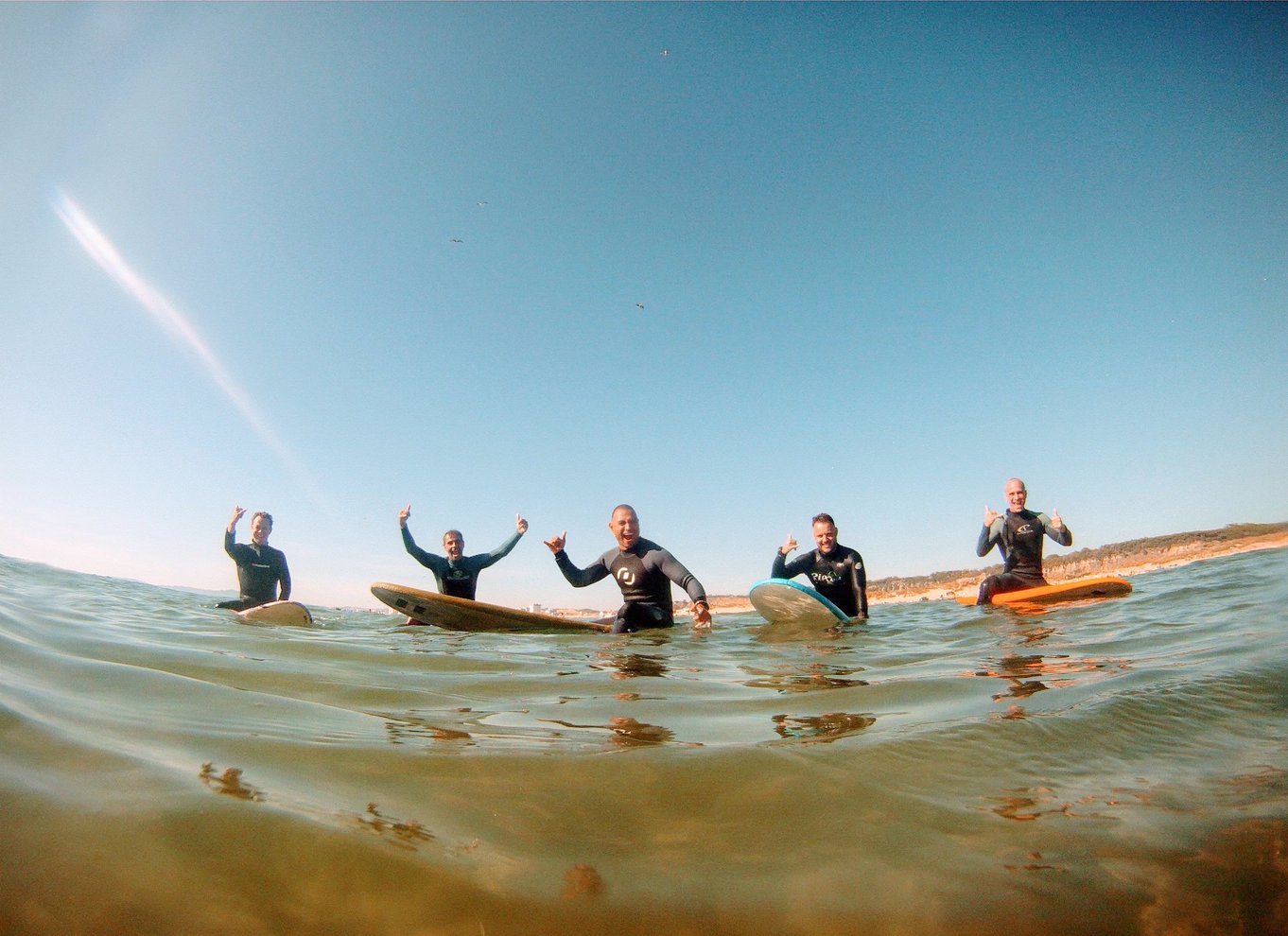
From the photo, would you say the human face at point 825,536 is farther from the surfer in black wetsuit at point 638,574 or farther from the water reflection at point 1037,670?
the water reflection at point 1037,670

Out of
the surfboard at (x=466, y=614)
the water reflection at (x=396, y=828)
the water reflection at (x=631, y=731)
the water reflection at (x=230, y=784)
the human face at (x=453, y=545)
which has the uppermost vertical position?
the human face at (x=453, y=545)

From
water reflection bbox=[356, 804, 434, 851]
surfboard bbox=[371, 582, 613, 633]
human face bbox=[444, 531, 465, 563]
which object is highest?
human face bbox=[444, 531, 465, 563]

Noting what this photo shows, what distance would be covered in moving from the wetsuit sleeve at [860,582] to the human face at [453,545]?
→ 6151 millimetres

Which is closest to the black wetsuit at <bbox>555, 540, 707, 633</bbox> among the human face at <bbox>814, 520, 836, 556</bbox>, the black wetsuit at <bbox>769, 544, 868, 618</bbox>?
the black wetsuit at <bbox>769, 544, 868, 618</bbox>

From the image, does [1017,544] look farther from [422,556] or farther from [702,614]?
[422,556]

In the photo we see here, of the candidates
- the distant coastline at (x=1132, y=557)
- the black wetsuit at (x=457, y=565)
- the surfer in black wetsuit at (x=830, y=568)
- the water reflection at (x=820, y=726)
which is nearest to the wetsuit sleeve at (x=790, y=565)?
the surfer in black wetsuit at (x=830, y=568)

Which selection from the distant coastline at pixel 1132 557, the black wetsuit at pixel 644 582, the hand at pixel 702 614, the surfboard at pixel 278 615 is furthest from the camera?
the distant coastline at pixel 1132 557

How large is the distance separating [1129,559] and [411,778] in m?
30.2

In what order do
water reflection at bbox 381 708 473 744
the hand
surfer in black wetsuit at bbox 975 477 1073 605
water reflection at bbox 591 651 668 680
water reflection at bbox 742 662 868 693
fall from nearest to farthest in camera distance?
water reflection at bbox 381 708 473 744 → water reflection at bbox 742 662 868 693 → water reflection at bbox 591 651 668 680 → the hand → surfer in black wetsuit at bbox 975 477 1073 605

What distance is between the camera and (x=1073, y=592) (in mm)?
8828

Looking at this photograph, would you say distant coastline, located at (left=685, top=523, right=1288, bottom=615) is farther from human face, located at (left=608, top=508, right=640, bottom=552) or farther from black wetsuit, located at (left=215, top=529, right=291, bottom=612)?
black wetsuit, located at (left=215, top=529, right=291, bottom=612)

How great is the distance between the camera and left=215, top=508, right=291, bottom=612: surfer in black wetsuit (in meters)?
9.92

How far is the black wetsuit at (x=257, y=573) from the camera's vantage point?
990 cm

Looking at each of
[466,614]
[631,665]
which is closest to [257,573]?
[466,614]
